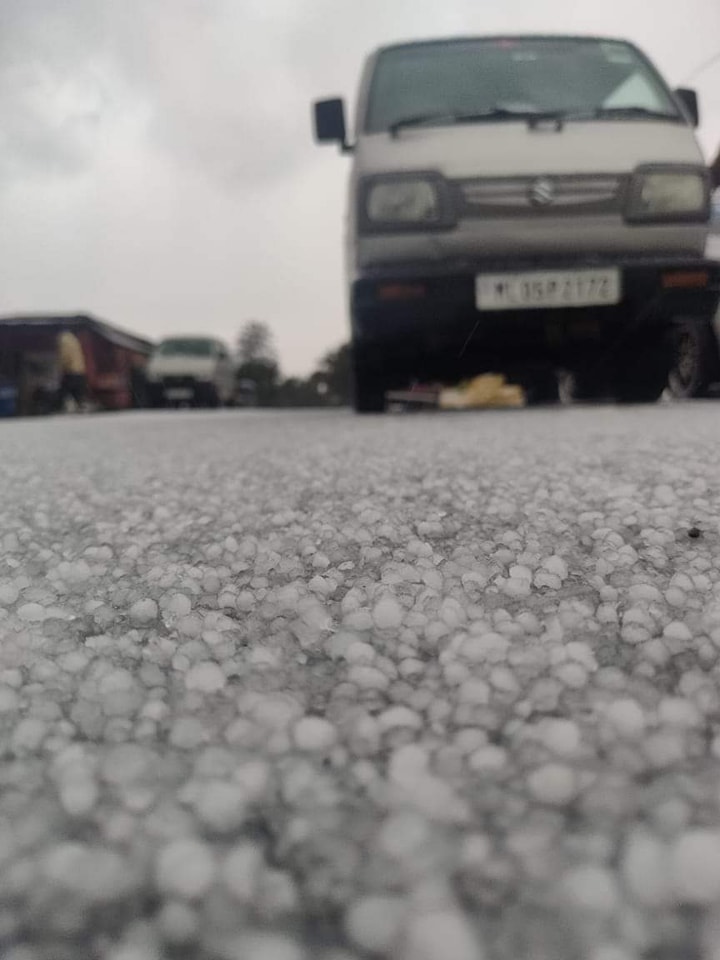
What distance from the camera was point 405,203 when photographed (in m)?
3.79

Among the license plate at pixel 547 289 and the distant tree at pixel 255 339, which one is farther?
the distant tree at pixel 255 339

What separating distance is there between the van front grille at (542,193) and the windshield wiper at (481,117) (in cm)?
36

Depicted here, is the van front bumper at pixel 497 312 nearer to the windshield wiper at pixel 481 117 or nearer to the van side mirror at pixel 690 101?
the windshield wiper at pixel 481 117

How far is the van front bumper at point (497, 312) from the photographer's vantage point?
3.75 m

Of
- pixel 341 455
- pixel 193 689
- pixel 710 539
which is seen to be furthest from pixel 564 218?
pixel 193 689

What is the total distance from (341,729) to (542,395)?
5.28 meters

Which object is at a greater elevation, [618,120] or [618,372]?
[618,120]

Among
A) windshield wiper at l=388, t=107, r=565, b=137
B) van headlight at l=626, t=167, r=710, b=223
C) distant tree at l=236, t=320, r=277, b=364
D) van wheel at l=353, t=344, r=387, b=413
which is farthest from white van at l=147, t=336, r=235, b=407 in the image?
distant tree at l=236, t=320, r=277, b=364

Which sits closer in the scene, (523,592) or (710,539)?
(523,592)

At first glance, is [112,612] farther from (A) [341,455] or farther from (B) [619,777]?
(A) [341,455]

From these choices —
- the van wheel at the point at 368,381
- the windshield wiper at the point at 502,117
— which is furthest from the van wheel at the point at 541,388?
the windshield wiper at the point at 502,117

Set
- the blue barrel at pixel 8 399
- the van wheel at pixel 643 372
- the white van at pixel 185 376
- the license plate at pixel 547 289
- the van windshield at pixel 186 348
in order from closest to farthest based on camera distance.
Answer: the license plate at pixel 547 289 → the van wheel at pixel 643 372 → the blue barrel at pixel 8 399 → the white van at pixel 185 376 → the van windshield at pixel 186 348

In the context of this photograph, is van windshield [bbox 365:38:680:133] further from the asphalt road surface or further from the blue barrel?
the blue barrel

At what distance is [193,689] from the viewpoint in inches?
41.0
